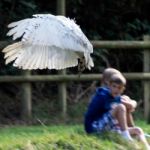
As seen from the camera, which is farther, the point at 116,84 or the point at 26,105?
the point at 26,105

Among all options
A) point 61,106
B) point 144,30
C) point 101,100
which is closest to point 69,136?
point 101,100

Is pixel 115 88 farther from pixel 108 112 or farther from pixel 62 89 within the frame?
pixel 62 89

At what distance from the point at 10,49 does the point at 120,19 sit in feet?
19.5

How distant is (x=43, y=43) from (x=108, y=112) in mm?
850

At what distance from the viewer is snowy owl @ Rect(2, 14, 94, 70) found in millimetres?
6699

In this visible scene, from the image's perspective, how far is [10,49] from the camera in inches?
265

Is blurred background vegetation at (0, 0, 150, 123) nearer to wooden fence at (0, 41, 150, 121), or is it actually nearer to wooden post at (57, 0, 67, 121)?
wooden post at (57, 0, 67, 121)

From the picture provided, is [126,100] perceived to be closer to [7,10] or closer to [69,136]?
[69,136]

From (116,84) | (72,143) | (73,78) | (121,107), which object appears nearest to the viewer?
(72,143)

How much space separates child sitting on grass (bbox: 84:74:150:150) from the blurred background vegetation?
3.33 metres

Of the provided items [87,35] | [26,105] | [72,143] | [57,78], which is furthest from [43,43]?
[87,35]

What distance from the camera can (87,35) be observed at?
11781mm

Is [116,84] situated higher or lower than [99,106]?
higher

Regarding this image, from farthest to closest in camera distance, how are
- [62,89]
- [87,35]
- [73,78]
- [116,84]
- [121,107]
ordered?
1. [87,35]
2. [62,89]
3. [73,78]
4. [116,84]
5. [121,107]
